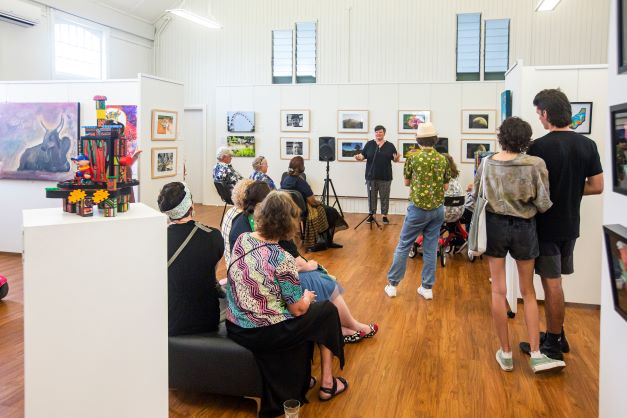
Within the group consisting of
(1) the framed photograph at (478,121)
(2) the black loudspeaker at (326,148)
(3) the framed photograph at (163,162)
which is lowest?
(3) the framed photograph at (163,162)

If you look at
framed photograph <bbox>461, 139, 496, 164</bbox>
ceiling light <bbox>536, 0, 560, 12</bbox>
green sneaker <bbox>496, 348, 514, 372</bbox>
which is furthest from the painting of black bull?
framed photograph <bbox>461, 139, 496, 164</bbox>

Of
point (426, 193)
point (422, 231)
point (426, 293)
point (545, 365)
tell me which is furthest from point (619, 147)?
point (426, 293)

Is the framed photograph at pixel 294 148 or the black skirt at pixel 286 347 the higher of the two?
the framed photograph at pixel 294 148

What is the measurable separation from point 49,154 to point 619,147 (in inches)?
260

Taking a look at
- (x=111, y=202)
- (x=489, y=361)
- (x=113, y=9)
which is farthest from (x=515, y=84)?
(x=113, y=9)

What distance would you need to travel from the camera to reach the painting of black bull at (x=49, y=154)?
6871 mm

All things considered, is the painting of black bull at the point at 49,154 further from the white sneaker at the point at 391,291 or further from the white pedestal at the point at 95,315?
the white pedestal at the point at 95,315

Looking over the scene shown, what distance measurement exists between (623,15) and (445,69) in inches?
372

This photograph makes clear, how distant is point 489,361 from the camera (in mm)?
3783

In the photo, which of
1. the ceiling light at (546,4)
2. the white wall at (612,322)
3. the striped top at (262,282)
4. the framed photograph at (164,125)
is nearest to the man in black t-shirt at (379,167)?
the ceiling light at (546,4)

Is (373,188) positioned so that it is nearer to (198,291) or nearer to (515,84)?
(515,84)

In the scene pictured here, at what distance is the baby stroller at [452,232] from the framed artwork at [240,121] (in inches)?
222

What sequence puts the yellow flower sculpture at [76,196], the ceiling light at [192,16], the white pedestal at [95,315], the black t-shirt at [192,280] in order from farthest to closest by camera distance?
1. the ceiling light at [192,16]
2. the black t-shirt at [192,280]
3. the yellow flower sculpture at [76,196]
4. the white pedestal at [95,315]

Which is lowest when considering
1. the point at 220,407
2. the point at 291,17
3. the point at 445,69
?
the point at 220,407
